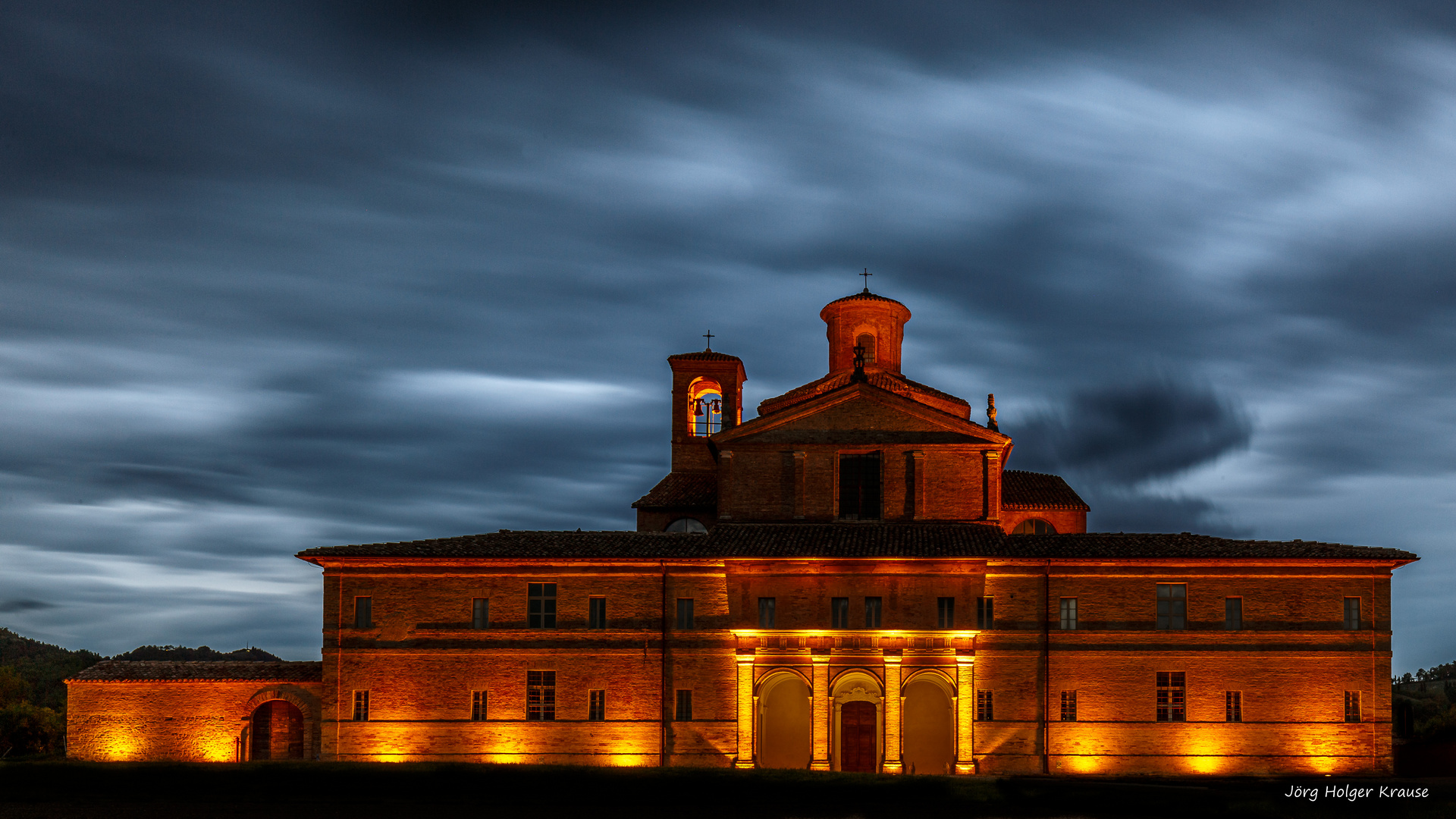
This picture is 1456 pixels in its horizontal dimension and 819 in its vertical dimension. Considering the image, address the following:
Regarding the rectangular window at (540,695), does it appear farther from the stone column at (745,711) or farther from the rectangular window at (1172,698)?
the rectangular window at (1172,698)

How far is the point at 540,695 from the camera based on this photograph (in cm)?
4591

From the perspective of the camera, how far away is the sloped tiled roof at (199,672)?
45906mm

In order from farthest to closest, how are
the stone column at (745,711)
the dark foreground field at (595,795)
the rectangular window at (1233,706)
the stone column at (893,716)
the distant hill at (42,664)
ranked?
1. the distant hill at (42,664)
2. the rectangular window at (1233,706)
3. the stone column at (745,711)
4. the stone column at (893,716)
5. the dark foreground field at (595,795)

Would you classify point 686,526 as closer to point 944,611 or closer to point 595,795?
point 944,611

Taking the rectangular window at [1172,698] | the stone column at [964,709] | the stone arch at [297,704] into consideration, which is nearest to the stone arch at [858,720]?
the stone column at [964,709]

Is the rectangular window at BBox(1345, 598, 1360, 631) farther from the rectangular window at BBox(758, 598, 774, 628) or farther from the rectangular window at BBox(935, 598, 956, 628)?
the rectangular window at BBox(758, 598, 774, 628)

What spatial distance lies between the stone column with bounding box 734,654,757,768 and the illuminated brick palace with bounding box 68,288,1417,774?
85 millimetres

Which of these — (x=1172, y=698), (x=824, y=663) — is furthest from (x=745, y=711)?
(x=1172, y=698)

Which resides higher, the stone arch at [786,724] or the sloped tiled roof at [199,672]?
the sloped tiled roof at [199,672]

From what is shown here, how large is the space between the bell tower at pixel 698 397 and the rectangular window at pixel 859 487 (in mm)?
12745

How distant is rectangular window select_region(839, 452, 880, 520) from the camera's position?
160 feet

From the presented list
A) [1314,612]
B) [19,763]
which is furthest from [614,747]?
[1314,612]

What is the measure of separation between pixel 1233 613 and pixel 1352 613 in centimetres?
405

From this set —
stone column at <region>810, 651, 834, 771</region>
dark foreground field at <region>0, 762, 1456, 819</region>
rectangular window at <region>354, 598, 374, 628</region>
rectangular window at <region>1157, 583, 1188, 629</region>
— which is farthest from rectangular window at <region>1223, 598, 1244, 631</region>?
rectangular window at <region>354, 598, 374, 628</region>
